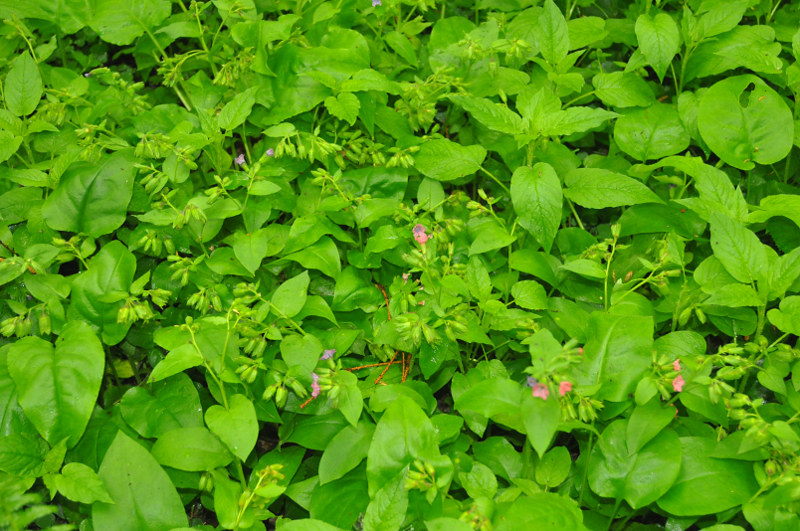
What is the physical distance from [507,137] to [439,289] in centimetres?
99

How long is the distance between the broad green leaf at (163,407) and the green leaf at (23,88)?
1.58 meters

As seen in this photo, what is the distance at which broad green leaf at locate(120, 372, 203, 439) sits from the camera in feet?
8.11

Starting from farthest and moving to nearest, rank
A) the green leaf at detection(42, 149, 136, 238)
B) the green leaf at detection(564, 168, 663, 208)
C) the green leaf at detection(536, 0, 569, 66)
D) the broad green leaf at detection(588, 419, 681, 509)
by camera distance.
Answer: the green leaf at detection(536, 0, 569, 66) → the green leaf at detection(42, 149, 136, 238) → the green leaf at detection(564, 168, 663, 208) → the broad green leaf at detection(588, 419, 681, 509)

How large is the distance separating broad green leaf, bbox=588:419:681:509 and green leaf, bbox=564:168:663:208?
0.93 meters

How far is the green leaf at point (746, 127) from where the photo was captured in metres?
2.89

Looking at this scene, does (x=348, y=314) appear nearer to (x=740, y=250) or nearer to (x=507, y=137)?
(x=507, y=137)

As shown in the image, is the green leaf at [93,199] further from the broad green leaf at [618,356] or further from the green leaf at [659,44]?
the green leaf at [659,44]

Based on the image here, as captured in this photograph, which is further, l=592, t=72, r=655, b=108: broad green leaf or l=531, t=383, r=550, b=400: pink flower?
l=592, t=72, r=655, b=108: broad green leaf

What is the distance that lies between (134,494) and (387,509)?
0.85m

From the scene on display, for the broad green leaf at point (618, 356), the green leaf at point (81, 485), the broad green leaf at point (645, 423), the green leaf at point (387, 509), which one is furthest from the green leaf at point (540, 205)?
the green leaf at point (81, 485)

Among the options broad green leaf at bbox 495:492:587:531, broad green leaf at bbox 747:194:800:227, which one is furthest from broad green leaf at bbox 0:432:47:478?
broad green leaf at bbox 747:194:800:227

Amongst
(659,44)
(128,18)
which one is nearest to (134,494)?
(128,18)

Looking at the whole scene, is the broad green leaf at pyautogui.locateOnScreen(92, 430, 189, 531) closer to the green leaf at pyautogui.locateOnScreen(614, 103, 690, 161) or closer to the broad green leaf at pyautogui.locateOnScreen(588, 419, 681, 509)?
the broad green leaf at pyautogui.locateOnScreen(588, 419, 681, 509)

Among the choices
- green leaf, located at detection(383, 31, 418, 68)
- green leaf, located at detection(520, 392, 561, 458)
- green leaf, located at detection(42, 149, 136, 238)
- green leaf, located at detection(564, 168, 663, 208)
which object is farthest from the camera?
green leaf, located at detection(383, 31, 418, 68)
